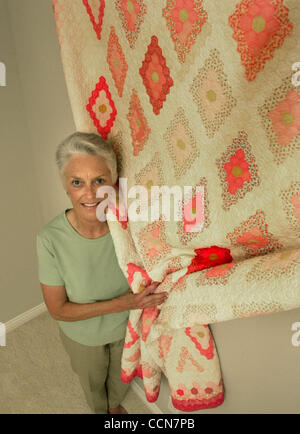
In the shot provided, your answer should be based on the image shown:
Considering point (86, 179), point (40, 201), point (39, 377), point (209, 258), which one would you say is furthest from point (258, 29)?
point (39, 377)

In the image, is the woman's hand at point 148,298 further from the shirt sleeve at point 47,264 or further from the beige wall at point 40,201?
the shirt sleeve at point 47,264

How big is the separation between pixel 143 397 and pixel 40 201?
1.23m

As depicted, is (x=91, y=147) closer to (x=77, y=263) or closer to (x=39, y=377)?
(x=77, y=263)

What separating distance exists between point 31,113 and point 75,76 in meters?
0.88

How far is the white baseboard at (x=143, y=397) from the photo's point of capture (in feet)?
5.11

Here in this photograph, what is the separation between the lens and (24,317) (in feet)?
6.82

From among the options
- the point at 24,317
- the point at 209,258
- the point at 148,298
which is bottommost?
the point at 24,317

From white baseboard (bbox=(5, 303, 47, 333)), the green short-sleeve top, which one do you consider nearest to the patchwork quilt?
the green short-sleeve top

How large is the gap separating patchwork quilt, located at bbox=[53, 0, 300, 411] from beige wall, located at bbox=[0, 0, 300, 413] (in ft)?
0.40

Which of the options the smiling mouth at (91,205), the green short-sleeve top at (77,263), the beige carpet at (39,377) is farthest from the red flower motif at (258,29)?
the beige carpet at (39,377)

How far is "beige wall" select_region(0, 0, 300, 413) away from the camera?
0.76 m

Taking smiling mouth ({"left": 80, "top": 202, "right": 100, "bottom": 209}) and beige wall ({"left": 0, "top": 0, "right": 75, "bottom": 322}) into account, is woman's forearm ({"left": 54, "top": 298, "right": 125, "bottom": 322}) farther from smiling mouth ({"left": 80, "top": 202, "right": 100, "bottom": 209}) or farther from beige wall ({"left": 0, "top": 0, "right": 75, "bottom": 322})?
beige wall ({"left": 0, "top": 0, "right": 75, "bottom": 322})
